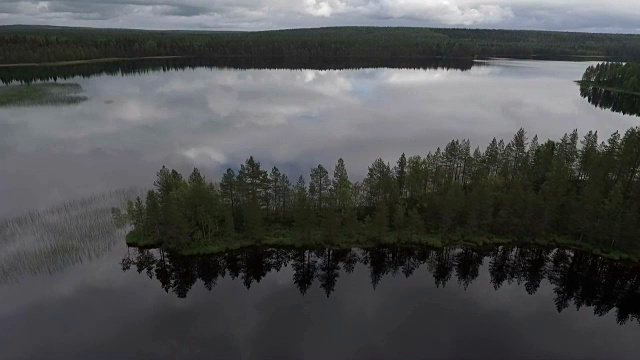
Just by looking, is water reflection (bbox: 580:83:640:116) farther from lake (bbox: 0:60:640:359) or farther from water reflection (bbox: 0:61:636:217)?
lake (bbox: 0:60:640:359)

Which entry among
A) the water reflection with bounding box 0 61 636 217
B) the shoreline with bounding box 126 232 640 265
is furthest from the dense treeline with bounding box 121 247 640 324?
the water reflection with bounding box 0 61 636 217

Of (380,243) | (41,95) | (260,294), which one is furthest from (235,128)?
(41,95)

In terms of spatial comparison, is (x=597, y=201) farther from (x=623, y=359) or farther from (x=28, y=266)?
(x=28, y=266)

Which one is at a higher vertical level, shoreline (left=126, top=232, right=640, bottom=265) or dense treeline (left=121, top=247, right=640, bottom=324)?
shoreline (left=126, top=232, right=640, bottom=265)

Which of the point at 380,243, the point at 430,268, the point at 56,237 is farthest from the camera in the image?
the point at 380,243

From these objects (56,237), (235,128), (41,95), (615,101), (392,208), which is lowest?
(56,237)

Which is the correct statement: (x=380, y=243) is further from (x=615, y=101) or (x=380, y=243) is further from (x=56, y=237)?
(x=615, y=101)

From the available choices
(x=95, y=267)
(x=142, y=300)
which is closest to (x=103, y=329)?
(x=142, y=300)
